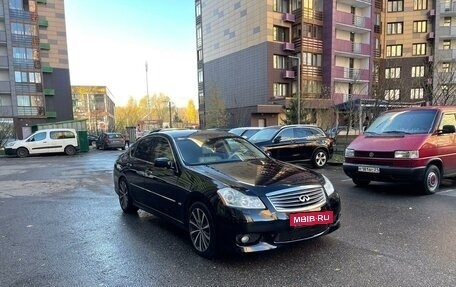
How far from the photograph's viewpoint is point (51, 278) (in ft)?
12.3

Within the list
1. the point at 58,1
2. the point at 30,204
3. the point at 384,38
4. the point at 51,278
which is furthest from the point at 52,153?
the point at 384,38

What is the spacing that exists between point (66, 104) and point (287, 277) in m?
49.7

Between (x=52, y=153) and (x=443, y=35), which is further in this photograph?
(x=443, y=35)

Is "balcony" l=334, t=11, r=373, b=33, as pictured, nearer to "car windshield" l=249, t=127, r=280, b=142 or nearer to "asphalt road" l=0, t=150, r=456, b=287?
"car windshield" l=249, t=127, r=280, b=142

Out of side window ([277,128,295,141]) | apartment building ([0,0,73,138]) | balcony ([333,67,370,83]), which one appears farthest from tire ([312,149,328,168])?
apartment building ([0,0,73,138])

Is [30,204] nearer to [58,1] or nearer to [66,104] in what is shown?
[66,104]

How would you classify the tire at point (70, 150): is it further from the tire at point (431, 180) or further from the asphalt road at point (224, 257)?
the tire at point (431, 180)

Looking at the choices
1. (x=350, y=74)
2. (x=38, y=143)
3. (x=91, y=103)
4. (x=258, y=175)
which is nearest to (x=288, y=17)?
(x=350, y=74)

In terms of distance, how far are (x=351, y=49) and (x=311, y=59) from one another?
17.4 feet

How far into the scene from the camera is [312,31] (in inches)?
1470

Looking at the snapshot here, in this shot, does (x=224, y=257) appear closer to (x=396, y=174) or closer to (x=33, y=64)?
(x=396, y=174)

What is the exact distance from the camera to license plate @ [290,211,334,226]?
382 cm

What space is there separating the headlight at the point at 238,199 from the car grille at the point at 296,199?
155mm

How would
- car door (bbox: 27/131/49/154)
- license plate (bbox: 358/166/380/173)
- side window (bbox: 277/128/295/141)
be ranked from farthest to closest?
car door (bbox: 27/131/49/154)
side window (bbox: 277/128/295/141)
license plate (bbox: 358/166/380/173)
